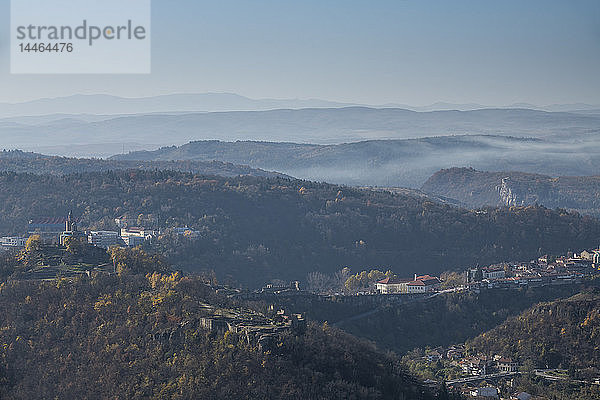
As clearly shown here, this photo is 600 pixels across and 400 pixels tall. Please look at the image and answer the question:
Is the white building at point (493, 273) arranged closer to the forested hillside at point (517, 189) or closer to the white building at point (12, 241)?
the white building at point (12, 241)

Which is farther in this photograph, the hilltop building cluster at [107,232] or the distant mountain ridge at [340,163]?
the distant mountain ridge at [340,163]

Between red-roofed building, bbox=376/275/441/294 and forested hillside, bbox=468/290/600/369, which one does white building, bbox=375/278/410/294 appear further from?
forested hillside, bbox=468/290/600/369

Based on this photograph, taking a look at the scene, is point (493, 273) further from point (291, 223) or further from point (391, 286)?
point (291, 223)

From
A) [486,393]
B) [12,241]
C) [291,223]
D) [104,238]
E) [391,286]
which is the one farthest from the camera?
[291,223]

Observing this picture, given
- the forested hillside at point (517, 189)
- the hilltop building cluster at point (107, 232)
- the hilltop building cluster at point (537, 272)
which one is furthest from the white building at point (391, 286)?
the forested hillside at point (517, 189)

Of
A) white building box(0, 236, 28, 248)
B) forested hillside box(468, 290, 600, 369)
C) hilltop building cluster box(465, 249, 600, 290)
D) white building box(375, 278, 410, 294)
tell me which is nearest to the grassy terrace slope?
white building box(0, 236, 28, 248)

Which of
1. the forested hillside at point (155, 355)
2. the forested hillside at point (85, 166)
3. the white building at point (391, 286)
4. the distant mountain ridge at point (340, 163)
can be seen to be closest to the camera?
the forested hillside at point (155, 355)

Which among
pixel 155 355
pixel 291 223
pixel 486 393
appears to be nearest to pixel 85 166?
pixel 291 223

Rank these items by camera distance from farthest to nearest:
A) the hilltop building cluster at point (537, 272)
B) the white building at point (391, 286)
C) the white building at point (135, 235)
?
the white building at point (135, 235) < the hilltop building cluster at point (537, 272) < the white building at point (391, 286)
